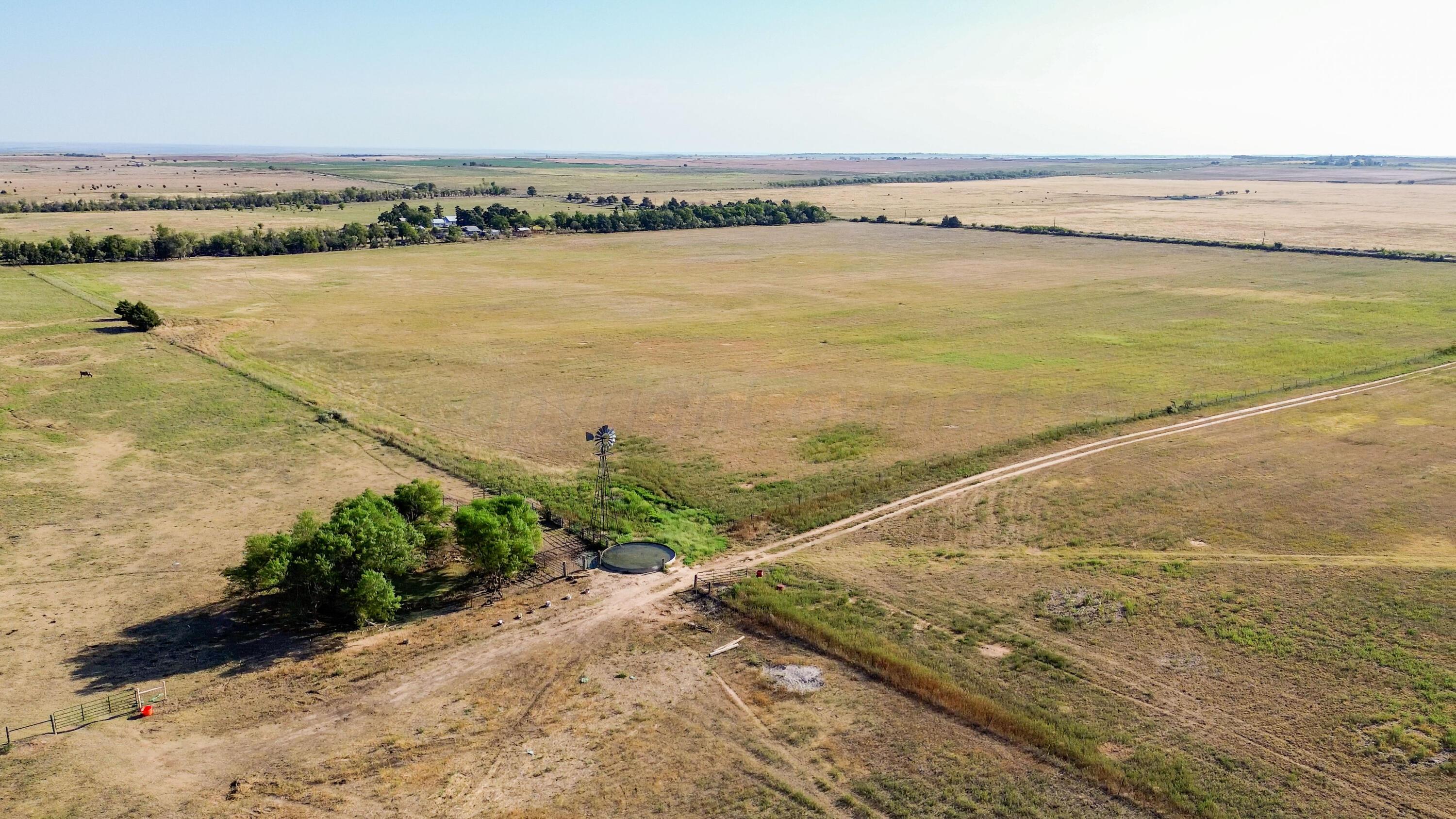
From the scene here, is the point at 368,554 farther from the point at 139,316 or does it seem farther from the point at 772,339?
the point at 139,316

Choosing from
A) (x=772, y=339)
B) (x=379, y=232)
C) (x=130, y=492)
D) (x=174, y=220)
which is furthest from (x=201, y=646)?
(x=174, y=220)

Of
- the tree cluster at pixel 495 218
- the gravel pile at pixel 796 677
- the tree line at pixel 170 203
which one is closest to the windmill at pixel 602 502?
the gravel pile at pixel 796 677

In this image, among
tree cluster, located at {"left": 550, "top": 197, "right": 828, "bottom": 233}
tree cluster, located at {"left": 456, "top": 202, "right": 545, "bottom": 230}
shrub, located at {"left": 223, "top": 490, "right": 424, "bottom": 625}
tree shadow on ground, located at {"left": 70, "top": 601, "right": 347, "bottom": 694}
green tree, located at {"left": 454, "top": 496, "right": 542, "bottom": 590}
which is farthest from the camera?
tree cluster, located at {"left": 550, "top": 197, "right": 828, "bottom": 233}

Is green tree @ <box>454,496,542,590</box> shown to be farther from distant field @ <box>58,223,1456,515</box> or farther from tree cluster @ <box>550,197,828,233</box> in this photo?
tree cluster @ <box>550,197,828,233</box>

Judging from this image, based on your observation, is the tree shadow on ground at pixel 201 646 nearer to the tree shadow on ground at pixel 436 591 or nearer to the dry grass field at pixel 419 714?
the dry grass field at pixel 419 714

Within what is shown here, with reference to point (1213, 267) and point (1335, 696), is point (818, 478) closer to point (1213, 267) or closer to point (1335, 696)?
point (1335, 696)

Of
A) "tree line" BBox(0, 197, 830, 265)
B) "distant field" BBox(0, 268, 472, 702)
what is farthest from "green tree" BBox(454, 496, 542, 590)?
"tree line" BBox(0, 197, 830, 265)
